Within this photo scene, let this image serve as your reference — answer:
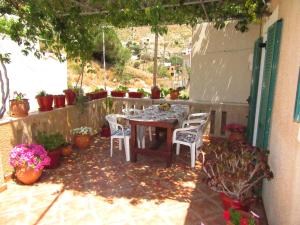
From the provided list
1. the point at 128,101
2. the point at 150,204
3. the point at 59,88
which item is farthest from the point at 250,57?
the point at 59,88

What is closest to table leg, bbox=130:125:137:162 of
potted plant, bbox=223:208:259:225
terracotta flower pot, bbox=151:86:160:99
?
terracotta flower pot, bbox=151:86:160:99

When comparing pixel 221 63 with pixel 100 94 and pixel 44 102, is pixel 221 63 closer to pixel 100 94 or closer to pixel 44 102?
pixel 100 94

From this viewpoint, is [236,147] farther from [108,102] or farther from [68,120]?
[108,102]

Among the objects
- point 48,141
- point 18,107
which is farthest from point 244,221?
point 18,107

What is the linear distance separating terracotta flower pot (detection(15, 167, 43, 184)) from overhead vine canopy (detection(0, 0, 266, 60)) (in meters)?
2.29

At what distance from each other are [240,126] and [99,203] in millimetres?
3522

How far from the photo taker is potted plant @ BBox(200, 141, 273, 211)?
2855 millimetres

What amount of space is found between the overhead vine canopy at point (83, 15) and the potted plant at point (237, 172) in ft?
5.71

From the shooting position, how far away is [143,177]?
4.34 meters

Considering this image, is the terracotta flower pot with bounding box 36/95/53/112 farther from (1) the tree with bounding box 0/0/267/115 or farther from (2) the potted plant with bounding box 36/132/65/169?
(1) the tree with bounding box 0/0/267/115

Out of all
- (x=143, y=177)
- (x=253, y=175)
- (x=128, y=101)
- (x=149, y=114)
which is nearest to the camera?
(x=253, y=175)

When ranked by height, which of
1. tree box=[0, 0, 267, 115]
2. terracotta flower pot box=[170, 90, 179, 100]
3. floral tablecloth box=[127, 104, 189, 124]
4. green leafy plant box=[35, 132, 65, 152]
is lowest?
green leafy plant box=[35, 132, 65, 152]

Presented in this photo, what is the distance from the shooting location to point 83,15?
5.00 metres

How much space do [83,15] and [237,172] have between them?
3949 mm
